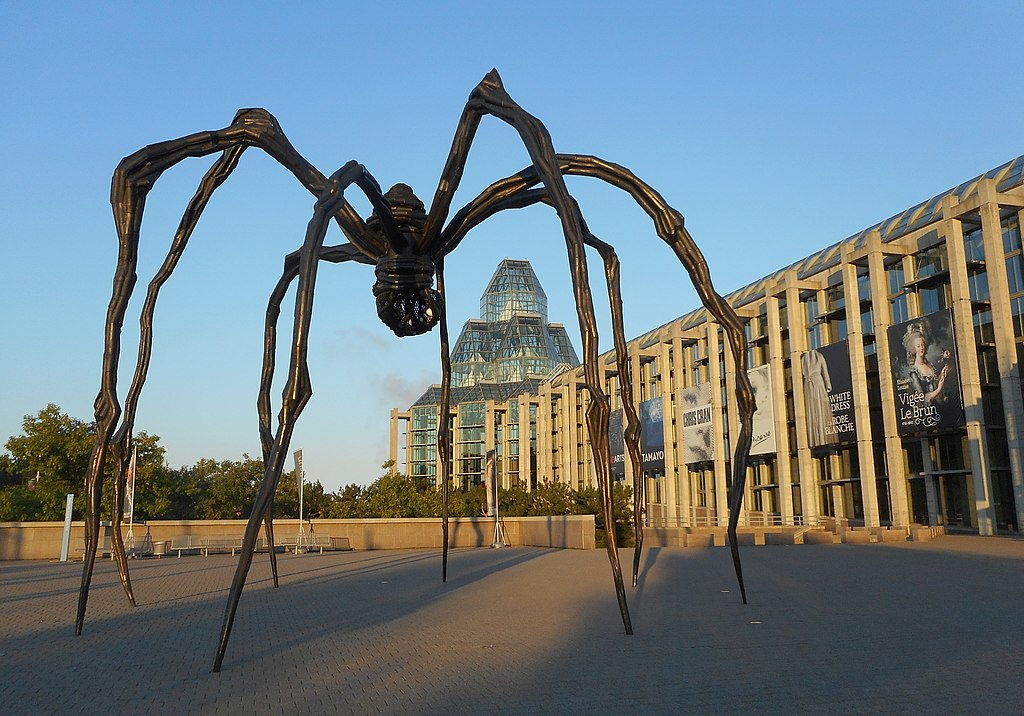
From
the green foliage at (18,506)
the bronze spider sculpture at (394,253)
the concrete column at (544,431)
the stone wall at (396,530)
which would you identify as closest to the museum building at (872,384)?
the stone wall at (396,530)

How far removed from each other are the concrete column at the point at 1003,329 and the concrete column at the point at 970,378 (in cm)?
82

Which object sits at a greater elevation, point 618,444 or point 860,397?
point 860,397

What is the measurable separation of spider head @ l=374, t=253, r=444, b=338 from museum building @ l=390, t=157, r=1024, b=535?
2686 cm

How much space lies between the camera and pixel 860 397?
3428cm

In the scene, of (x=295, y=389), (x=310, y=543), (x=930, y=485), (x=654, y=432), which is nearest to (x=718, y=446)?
(x=654, y=432)

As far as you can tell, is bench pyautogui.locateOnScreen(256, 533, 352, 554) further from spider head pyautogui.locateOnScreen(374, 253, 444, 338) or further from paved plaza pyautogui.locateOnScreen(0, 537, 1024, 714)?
spider head pyautogui.locateOnScreen(374, 253, 444, 338)

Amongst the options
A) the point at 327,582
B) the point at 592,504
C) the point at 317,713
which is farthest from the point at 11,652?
the point at 592,504

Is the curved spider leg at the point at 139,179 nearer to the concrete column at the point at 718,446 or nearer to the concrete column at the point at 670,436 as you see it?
the concrete column at the point at 718,446

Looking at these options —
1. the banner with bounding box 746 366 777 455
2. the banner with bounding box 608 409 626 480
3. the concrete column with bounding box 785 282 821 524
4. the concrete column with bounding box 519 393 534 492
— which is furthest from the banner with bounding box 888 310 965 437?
the concrete column with bounding box 519 393 534 492

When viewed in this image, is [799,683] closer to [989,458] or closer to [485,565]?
[485,565]

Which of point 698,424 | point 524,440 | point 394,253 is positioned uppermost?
point 524,440

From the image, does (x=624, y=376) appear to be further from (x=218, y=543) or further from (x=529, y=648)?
(x=218, y=543)

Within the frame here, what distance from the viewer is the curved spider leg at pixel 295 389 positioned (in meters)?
4.24

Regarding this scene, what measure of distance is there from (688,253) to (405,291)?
241cm
